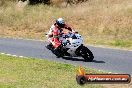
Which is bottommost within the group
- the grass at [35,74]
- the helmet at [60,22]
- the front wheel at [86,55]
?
the front wheel at [86,55]

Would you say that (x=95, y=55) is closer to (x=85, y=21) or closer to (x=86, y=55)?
(x=86, y=55)

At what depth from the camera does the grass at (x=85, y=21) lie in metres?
28.2

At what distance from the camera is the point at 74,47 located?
17.7 metres

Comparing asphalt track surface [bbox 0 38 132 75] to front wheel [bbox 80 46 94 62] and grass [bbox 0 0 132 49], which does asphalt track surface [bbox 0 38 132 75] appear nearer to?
front wheel [bbox 80 46 94 62]

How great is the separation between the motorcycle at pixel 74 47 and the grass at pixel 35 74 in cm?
200

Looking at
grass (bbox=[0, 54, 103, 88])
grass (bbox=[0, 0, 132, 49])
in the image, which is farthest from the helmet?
grass (bbox=[0, 0, 132, 49])

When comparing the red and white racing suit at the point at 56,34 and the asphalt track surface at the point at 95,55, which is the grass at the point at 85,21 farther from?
the red and white racing suit at the point at 56,34

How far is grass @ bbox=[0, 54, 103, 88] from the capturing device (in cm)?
1148

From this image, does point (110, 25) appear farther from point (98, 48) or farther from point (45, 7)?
point (45, 7)

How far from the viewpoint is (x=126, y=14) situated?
33000 mm

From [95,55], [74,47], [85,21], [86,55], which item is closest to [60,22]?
[74,47]

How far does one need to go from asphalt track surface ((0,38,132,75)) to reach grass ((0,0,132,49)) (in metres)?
3.53

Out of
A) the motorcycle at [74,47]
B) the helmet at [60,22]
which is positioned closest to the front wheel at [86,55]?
the motorcycle at [74,47]

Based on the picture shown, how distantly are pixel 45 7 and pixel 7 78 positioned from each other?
28692mm
